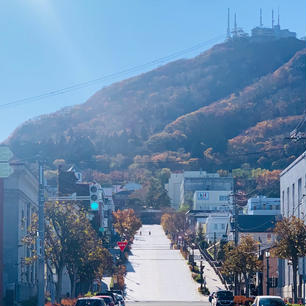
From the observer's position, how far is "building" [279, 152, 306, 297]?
195 feet

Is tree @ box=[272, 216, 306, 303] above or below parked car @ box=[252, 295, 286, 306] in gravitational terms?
above

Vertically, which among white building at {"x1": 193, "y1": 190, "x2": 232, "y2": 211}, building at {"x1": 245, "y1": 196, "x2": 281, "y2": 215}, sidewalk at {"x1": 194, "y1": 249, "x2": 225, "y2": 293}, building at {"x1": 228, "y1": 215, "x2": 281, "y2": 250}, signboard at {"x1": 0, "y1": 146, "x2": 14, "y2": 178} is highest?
white building at {"x1": 193, "y1": 190, "x2": 232, "y2": 211}

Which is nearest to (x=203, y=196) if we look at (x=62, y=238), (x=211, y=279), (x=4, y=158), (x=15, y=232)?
(x=211, y=279)

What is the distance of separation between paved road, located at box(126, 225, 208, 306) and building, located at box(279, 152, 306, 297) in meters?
7.38

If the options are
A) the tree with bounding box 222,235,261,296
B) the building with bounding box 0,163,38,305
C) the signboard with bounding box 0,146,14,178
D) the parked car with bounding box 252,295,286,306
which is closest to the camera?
the signboard with bounding box 0,146,14,178

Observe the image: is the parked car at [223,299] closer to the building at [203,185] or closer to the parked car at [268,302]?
the parked car at [268,302]

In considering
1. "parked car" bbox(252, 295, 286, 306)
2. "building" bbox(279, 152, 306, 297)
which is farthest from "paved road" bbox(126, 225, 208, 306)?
"parked car" bbox(252, 295, 286, 306)

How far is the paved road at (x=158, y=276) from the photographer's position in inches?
2651

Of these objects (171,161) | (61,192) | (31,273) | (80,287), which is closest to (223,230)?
(61,192)

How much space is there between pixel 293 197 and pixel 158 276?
20222 mm

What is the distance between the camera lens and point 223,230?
367 ft

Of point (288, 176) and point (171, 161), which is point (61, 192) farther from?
point (171, 161)

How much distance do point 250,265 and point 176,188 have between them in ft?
367

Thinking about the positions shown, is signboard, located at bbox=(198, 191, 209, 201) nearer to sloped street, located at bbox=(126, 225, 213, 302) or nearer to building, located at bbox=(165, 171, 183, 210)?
building, located at bbox=(165, 171, 183, 210)
